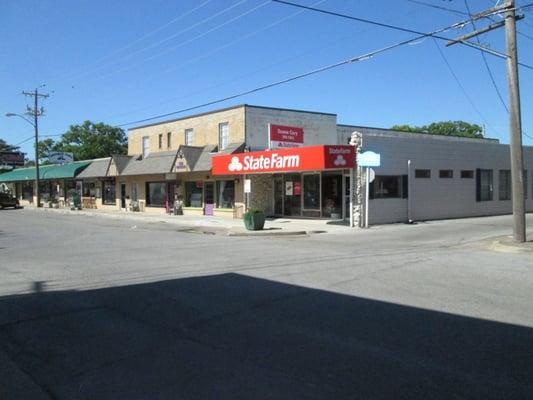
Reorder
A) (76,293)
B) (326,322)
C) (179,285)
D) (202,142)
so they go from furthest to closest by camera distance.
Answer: (202,142), (179,285), (76,293), (326,322)

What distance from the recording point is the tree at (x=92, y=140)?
81.2 meters

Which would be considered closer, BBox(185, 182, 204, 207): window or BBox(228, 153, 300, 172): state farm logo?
BBox(228, 153, 300, 172): state farm logo

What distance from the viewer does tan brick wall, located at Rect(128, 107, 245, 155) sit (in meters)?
30.8

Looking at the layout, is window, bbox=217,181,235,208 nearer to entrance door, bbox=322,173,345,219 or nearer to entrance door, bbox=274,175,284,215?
entrance door, bbox=274,175,284,215

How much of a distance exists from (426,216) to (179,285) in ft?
65.7

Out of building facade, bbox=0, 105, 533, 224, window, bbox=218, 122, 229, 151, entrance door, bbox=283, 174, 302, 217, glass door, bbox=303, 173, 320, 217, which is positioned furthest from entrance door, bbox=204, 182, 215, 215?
glass door, bbox=303, 173, 320, 217

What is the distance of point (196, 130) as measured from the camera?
34.5 meters

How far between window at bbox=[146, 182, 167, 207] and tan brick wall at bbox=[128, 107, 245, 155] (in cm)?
271

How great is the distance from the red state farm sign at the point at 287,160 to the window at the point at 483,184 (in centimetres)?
1027

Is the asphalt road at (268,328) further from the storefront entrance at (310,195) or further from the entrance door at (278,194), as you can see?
the entrance door at (278,194)

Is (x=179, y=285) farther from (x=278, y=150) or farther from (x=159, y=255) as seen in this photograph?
(x=278, y=150)

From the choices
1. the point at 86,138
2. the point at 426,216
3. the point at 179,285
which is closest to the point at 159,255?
the point at 179,285

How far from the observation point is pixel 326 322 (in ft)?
21.7

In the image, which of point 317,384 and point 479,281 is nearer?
point 317,384
